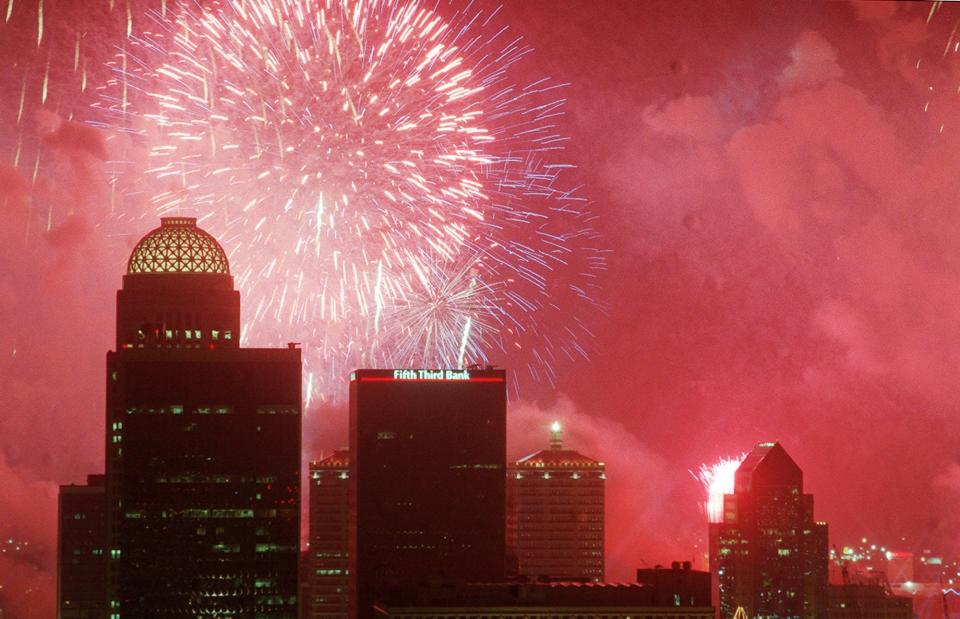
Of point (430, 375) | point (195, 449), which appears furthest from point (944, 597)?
point (195, 449)

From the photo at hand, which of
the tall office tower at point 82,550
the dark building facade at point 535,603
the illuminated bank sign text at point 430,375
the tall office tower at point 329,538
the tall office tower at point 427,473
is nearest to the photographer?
the dark building facade at point 535,603

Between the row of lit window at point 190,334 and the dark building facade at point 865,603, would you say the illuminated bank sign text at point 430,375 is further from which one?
the dark building facade at point 865,603

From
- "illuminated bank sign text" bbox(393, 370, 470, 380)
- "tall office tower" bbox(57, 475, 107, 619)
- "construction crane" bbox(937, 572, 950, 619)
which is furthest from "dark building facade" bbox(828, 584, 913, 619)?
"tall office tower" bbox(57, 475, 107, 619)

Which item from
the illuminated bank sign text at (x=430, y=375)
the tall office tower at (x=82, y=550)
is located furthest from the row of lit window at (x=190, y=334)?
the illuminated bank sign text at (x=430, y=375)

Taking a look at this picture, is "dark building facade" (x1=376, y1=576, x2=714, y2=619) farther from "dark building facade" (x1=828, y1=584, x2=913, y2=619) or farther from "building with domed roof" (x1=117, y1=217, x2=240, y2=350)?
"dark building facade" (x1=828, y1=584, x2=913, y2=619)

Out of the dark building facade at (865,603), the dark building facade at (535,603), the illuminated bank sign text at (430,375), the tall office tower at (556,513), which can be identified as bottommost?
the dark building facade at (865,603)

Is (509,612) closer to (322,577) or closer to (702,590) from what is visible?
(702,590)
